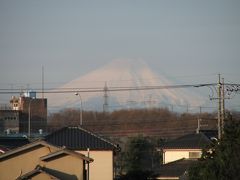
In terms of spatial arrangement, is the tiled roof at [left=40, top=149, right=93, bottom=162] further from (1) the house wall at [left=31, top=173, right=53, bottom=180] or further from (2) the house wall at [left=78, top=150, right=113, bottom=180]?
(2) the house wall at [left=78, top=150, right=113, bottom=180]

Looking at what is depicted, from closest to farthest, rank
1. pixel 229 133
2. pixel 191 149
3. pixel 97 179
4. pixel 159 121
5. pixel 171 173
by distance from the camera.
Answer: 1. pixel 229 133
2. pixel 97 179
3. pixel 171 173
4. pixel 191 149
5. pixel 159 121

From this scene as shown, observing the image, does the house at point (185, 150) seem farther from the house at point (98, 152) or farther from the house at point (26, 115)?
the house at point (26, 115)

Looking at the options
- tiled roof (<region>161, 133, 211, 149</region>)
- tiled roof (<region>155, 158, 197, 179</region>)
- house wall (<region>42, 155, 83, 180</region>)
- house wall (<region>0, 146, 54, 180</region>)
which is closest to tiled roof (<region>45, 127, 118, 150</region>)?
tiled roof (<region>155, 158, 197, 179</region>)

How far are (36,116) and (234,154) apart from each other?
8483 centimetres

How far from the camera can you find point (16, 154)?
101ft

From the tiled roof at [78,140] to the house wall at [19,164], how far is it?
7.09 meters

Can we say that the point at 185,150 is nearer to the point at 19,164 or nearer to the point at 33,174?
the point at 19,164

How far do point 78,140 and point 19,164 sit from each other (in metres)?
8.11

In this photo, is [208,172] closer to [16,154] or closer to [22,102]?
[16,154]

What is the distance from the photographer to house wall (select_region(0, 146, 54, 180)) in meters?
30.8

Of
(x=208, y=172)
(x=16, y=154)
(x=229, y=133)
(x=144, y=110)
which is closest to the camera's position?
(x=208, y=172)

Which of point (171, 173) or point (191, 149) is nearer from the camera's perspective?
point (171, 173)

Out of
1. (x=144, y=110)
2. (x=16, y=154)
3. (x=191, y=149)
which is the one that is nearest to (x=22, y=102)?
(x=144, y=110)

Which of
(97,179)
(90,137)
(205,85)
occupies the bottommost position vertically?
(97,179)
